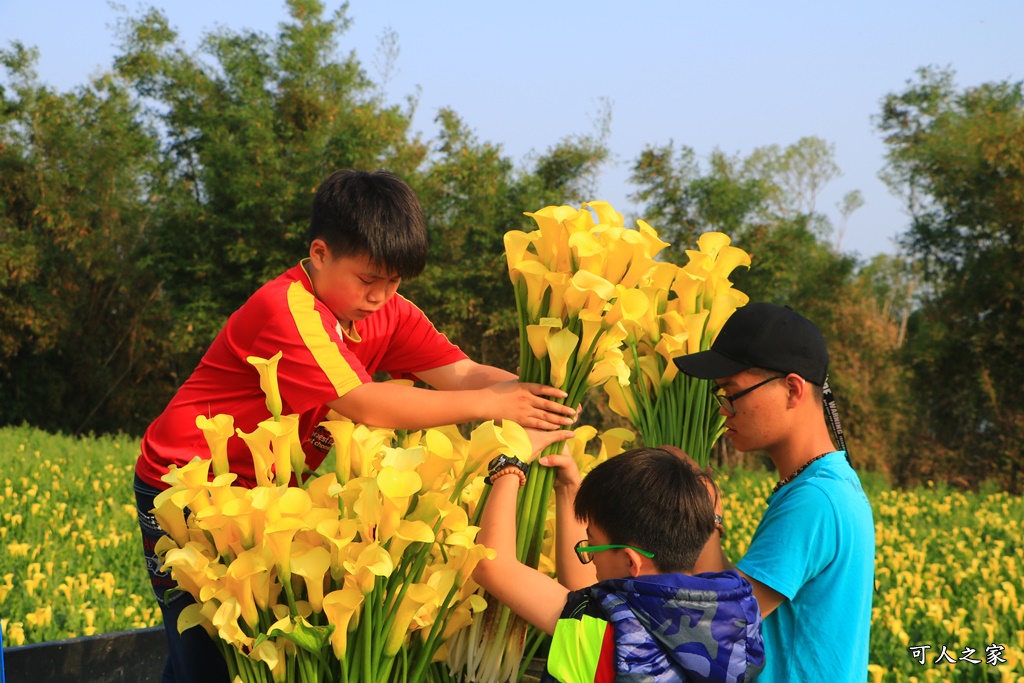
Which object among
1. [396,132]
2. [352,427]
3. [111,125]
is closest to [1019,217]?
[396,132]

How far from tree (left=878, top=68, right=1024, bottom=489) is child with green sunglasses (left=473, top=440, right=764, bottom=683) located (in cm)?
1159

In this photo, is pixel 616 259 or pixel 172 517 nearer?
pixel 172 517

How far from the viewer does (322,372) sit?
1784 millimetres

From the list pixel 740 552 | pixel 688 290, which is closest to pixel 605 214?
pixel 688 290

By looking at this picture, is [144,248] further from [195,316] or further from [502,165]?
[502,165]

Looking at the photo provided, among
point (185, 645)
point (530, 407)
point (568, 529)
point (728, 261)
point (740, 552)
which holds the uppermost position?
point (728, 261)

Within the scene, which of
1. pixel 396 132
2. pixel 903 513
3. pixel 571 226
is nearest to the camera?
pixel 571 226

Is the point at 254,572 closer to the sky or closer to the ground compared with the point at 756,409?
closer to the ground

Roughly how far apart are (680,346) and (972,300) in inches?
458

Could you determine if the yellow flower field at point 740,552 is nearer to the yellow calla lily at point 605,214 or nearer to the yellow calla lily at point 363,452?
the yellow calla lily at point 605,214

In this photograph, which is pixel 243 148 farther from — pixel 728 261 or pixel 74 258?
pixel 728 261

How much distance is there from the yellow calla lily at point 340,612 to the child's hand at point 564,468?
1.41 ft

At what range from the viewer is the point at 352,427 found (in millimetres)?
1508

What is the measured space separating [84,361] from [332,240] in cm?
1502
